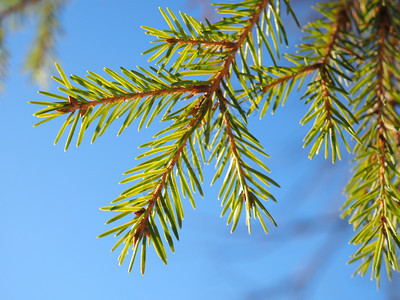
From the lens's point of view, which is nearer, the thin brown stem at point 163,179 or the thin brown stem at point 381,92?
the thin brown stem at point 163,179

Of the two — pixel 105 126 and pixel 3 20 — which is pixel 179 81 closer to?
pixel 105 126

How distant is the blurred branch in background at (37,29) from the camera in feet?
4.33

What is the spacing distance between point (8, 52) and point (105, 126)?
1177 millimetres

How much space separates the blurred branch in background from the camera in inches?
52.0

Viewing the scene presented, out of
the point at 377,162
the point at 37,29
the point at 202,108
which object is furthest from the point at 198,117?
the point at 37,29

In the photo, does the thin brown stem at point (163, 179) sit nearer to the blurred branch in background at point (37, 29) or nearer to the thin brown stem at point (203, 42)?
the thin brown stem at point (203, 42)

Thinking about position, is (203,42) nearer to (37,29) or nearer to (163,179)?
(163,179)

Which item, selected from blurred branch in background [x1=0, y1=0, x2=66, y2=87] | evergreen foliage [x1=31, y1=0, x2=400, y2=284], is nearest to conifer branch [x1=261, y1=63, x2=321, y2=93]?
evergreen foliage [x1=31, y1=0, x2=400, y2=284]

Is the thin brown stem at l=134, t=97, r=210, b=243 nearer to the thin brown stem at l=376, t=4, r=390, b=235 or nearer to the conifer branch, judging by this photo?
the conifer branch

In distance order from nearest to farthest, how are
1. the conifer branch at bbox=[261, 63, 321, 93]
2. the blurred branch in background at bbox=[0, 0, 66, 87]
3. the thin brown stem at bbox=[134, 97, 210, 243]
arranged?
the thin brown stem at bbox=[134, 97, 210, 243] → the conifer branch at bbox=[261, 63, 321, 93] → the blurred branch in background at bbox=[0, 0, 66, 87]

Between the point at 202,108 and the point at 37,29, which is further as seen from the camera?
the point at 37,29

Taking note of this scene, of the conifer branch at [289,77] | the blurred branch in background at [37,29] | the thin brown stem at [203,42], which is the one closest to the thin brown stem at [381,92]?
the conifer branch at [289,77]

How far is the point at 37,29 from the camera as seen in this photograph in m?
1.43

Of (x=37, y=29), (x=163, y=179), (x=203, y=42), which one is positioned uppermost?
(x=37, y=29)
